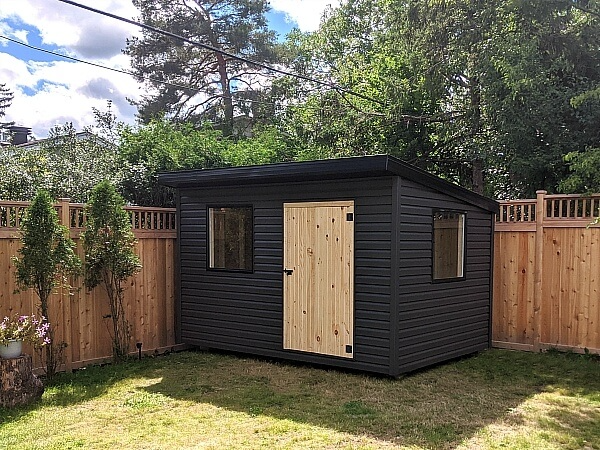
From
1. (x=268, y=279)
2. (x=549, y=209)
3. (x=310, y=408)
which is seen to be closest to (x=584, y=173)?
(x=549, y=209)

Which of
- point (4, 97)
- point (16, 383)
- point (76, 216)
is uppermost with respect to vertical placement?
point (4, 97)

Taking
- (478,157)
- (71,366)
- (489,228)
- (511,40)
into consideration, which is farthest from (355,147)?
(71,366)

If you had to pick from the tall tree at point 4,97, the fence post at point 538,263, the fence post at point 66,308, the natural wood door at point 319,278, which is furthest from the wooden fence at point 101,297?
the tall tree at point 4,97

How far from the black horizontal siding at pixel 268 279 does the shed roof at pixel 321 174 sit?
0.11 m

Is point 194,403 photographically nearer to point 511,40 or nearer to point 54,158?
point 54,158

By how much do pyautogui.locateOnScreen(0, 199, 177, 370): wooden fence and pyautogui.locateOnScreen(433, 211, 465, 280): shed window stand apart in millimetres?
3070

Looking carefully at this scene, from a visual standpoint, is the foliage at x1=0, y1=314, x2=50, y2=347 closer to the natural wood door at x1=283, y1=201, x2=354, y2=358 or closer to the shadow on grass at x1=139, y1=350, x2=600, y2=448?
the shadow on grass at x1=139, y1=350, x2=600, y2=448

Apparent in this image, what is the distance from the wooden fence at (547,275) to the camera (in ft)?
20.6

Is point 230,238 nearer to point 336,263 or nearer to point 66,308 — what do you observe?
point 336,263

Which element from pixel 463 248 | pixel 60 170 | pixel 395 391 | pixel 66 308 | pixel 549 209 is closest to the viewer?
pixel 395 391

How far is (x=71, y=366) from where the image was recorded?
5.81 meters

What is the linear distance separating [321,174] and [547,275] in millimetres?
2919

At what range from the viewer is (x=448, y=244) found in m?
6.23

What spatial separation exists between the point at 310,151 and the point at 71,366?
8004mm
